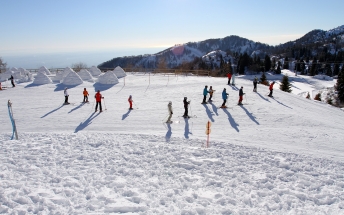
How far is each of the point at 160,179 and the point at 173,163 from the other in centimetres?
113

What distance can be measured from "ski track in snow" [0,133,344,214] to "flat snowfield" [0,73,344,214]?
32mm

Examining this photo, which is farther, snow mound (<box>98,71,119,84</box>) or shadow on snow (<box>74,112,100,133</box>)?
snow mound (<box>98,71,119,84</box>)

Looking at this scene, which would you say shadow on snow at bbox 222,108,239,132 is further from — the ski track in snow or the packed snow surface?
the packed snow surface

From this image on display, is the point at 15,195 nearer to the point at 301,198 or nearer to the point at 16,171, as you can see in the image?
the point at 16,171

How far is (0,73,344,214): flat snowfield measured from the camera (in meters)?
6.28

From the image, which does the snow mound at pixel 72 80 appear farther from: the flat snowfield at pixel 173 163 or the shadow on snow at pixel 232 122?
the shadow on snow at pixel 232 122

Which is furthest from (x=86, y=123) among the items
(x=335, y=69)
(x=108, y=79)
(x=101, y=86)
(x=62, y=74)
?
(x=335, y=69)

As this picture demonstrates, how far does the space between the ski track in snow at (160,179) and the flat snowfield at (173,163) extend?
3cm

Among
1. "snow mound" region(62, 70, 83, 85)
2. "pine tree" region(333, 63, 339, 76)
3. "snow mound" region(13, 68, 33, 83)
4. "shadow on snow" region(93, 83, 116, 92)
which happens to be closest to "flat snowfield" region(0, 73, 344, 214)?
"shadow on snow" region(93, 83, 116, 92)

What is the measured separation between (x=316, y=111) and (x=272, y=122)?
603 cm

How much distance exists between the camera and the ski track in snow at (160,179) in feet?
20.2

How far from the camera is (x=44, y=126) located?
13.5 metres

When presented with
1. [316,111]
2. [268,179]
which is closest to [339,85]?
[316,111]

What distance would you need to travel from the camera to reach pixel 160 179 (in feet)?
24.5
